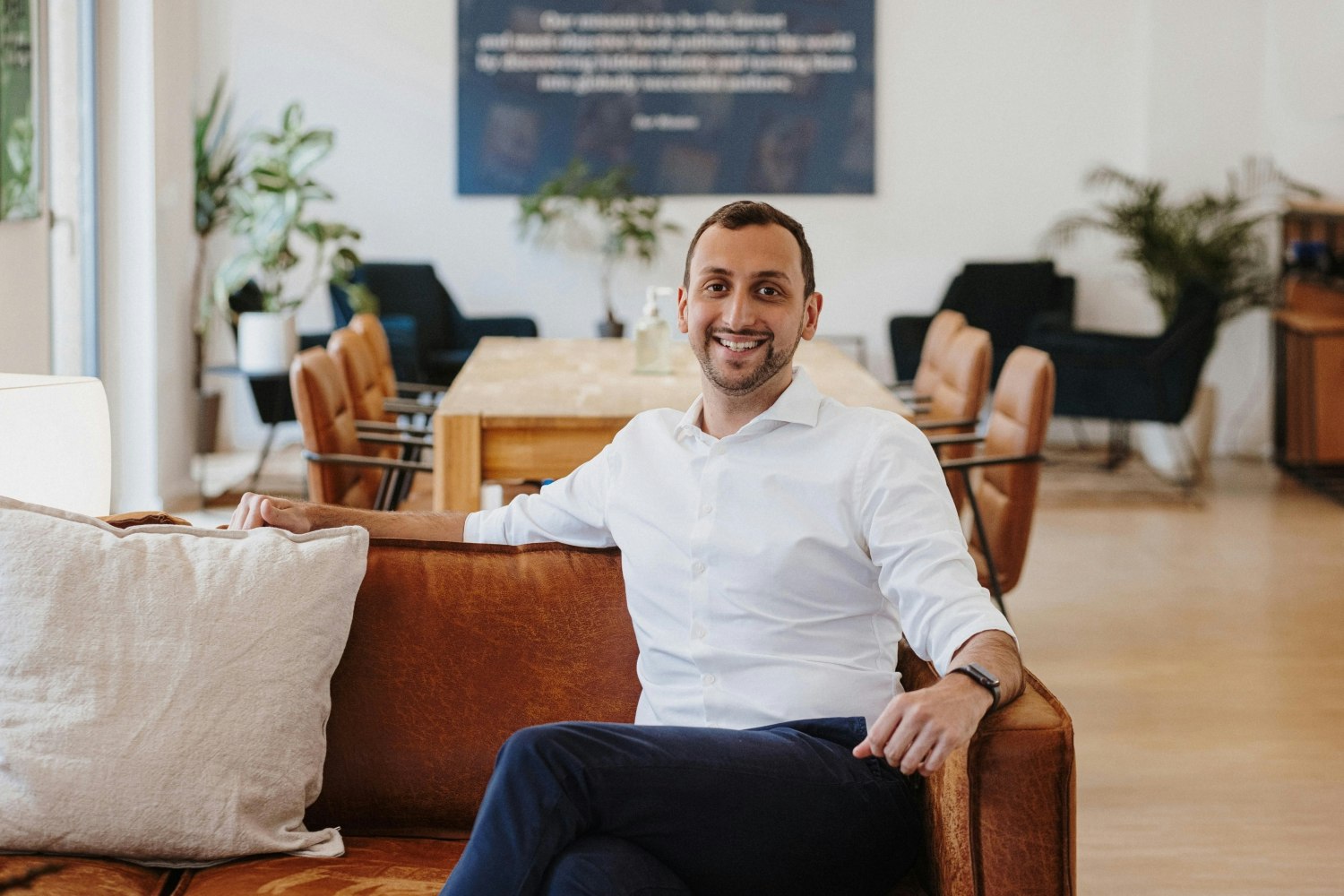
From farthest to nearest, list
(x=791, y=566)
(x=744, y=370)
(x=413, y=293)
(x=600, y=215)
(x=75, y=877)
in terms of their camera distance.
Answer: (x=600, y=215)
(x=413, y=293)
(x=744, y=370)
(x=791, y=566)
(x=75, y=877)

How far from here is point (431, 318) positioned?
7.41 meters

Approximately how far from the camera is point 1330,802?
3.08 metres

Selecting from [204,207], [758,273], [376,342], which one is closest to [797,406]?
[758,273]

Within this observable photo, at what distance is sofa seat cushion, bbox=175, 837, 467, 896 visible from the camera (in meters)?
1.73

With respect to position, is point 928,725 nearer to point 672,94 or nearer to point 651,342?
point 651,342

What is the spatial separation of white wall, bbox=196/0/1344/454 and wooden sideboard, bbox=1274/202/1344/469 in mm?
377

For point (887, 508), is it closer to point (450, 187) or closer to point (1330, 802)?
point (1330, 802)

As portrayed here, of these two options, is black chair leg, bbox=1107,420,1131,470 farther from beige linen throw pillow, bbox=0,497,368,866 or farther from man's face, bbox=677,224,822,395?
beige linen throw pillow, bbox=0,497,368,866

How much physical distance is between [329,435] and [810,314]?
1.83 metres

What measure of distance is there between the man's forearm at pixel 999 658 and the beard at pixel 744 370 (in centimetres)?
47

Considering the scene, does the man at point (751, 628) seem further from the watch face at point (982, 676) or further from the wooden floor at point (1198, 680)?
the wooden floor at point (1198, 680)

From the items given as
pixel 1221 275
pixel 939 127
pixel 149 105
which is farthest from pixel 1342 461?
pixel 149 105

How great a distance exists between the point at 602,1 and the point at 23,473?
21.0 ft

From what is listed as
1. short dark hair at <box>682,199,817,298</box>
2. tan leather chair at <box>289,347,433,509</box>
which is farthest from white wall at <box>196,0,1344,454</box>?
short dark hair at <box>682,199,817,298</box>
